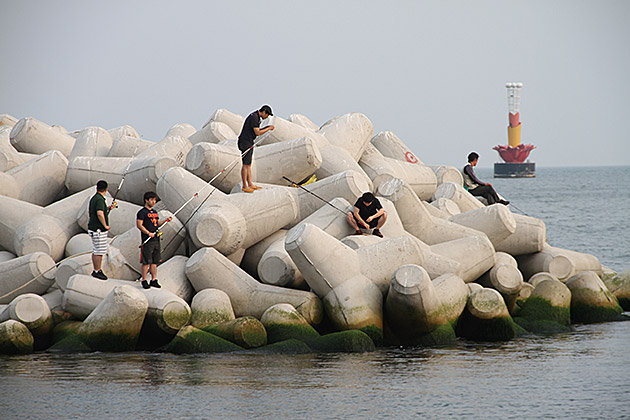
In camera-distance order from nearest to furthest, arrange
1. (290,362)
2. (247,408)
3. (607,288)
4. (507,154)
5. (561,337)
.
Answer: (247,408)
(290,362)
(561,337)
(607,288)
(507,154)

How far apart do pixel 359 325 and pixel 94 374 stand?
12.4 feet

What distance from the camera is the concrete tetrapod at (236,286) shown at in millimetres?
13969

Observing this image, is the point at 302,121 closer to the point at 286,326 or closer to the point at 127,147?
the point at 127,147

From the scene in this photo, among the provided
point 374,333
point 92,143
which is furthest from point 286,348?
point 92,143

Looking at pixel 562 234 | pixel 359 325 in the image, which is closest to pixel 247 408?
pixel 359 325

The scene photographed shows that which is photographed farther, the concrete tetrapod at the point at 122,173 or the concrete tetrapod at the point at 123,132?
the concrete tetrapod at the point at 123,132

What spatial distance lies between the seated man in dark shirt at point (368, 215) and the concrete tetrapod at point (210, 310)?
8.99 feet

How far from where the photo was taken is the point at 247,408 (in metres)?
10.2

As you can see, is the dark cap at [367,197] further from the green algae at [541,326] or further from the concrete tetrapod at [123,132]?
the concrete tetrapod at [123,132]

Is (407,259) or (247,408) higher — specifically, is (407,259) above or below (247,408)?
above

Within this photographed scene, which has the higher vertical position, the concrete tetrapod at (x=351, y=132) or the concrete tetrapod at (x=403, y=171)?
the concrete tetrapod at (x=351, y=132)

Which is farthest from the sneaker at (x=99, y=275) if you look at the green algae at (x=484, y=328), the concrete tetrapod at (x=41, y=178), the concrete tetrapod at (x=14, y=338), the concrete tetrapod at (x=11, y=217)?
the green algae at (x=484, y=328)

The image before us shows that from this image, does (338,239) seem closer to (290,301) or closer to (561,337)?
(290,301)

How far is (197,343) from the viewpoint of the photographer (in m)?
13.1
